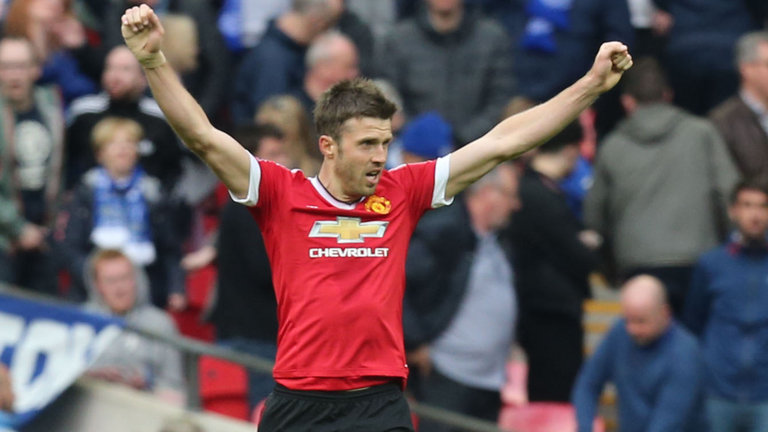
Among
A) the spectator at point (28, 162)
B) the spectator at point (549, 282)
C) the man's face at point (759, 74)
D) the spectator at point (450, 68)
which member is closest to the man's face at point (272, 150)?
the spectator at point (549, 282)

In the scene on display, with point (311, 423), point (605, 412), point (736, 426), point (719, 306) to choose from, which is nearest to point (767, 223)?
point (719, 306)

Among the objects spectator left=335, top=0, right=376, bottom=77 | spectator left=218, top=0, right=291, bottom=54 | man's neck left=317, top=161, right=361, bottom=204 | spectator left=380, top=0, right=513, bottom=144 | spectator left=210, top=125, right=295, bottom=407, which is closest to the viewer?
man's neck left=317, top=161, right=361, bottom=204

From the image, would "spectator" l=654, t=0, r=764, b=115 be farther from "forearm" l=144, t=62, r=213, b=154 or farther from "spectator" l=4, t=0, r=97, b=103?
"forearm" l=144, t=62, r=213, b=154

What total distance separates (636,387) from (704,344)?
23.7 inches

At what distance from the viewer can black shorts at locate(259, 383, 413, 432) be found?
5.71 m

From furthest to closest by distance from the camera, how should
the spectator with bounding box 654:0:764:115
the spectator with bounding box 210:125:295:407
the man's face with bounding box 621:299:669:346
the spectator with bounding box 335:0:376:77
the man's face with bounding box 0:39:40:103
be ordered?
the spectator with bounding box 335:0:376:77
the spectator with bounding box 654:0:764:115
the man's face with bounding box 0:39:40:103
the spectator with bounding box 210:125:295:407
the man's face with bounding box 621:299:669:346

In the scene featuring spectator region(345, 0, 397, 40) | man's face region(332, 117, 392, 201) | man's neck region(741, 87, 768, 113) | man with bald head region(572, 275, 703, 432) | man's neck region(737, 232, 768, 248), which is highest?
spectator region(345, 0, 397, 40)

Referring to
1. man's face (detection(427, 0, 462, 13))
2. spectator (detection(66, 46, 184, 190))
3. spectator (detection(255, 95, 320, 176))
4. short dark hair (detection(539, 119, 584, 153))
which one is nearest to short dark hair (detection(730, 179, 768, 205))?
short dark hair (detection(539, 119, 584, 153))

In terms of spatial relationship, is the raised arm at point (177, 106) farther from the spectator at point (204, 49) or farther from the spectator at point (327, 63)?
the spectator at point (204, 49)

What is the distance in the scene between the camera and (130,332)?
9211mm

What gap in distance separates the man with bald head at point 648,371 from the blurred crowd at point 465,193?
18mm

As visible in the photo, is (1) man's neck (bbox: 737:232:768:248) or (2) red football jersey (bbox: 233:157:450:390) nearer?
(2) red football jersey (bbox: 233:157:450:390)

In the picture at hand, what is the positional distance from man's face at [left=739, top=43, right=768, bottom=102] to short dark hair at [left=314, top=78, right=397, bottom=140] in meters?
4.66

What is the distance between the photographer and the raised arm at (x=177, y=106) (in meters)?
5.56
